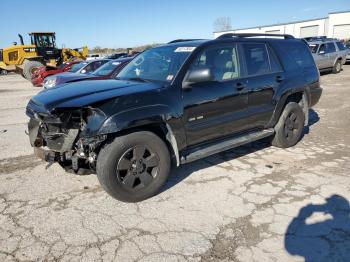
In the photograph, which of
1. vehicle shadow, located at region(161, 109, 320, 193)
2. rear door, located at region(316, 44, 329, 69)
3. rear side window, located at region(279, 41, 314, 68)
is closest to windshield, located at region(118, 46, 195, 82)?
vehicle shadow, located at region(161, 109, 320, 193)

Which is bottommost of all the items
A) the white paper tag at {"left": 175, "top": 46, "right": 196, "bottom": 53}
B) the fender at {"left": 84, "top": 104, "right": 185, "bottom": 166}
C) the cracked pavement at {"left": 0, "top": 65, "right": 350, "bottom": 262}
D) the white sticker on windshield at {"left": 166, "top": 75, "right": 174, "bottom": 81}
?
the cracked pavement at {"left": 0, "top": 65, "right": 350, "bottom": 262}

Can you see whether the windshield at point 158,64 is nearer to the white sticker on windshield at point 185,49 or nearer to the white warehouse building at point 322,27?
the white sticker on windshield at point 185,49

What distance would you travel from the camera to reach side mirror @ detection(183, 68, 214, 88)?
3.97 metres

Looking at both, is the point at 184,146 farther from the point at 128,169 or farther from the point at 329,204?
the point at 329,204

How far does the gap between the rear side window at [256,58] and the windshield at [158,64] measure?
1.00 m

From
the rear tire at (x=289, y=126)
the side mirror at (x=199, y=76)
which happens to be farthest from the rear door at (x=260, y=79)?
the side mirror at (x=199, y=76)

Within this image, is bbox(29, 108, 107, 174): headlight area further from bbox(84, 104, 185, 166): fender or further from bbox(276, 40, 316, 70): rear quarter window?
bbox(276, 40, 316, 70): rear quarter window

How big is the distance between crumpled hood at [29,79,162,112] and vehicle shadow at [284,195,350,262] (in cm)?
220

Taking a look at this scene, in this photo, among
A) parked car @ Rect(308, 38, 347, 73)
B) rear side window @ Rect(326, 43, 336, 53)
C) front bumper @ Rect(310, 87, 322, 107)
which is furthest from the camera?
rear side window @ Rect(326, 43, 336, 53)

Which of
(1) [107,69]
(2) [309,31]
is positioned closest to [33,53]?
(1) [107,69]

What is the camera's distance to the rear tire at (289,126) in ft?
18.2

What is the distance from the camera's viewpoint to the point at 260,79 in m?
4.97

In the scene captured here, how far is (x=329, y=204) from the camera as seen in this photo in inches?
147

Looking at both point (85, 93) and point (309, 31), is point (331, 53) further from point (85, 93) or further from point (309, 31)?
point (309, 31)
